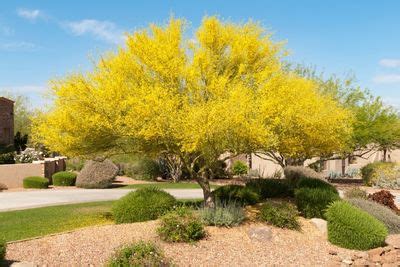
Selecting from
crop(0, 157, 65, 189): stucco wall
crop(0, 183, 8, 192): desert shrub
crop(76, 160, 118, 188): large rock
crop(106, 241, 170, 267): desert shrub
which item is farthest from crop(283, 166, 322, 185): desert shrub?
crop(0, 183, 8, 192): desert shrub

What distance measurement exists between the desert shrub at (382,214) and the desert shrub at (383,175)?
13896 mm

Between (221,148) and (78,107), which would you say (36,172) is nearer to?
(78,107)

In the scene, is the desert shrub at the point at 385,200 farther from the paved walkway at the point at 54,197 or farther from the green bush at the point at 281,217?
the paved walkway at the point at 54,197

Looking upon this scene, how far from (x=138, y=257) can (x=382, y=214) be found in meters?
9.03

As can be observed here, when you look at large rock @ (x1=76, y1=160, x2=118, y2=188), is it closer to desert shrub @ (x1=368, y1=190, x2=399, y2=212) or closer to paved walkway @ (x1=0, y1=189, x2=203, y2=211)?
paved walkway @ (x1=0, y1=189, x2=203, y2=211)

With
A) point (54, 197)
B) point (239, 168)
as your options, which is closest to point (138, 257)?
point (54, 197)

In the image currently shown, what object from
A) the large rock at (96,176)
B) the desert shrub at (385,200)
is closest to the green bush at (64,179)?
the large rock at (96,176)

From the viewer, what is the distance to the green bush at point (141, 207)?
1395 centimetres

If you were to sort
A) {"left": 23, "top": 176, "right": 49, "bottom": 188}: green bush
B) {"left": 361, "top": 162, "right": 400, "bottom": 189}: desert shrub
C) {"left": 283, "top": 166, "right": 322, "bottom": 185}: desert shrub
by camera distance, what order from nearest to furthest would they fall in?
{"left": 283, "top": 166, "right": 322, "bottom": 185}: desert shrub < {"left": 23, "top": 176, "right": 49, "bottom": 188}: green bush < {"left": 361, "top": 162, "right": 400, "bottom": 189}: desert shrub

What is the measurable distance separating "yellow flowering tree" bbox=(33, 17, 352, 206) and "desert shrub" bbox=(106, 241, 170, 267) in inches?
114

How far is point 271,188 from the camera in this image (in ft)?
58.2

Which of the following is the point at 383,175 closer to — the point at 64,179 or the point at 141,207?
the point at 64,179

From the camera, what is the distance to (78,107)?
13461mm

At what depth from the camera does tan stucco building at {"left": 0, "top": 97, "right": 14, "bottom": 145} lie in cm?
4103
